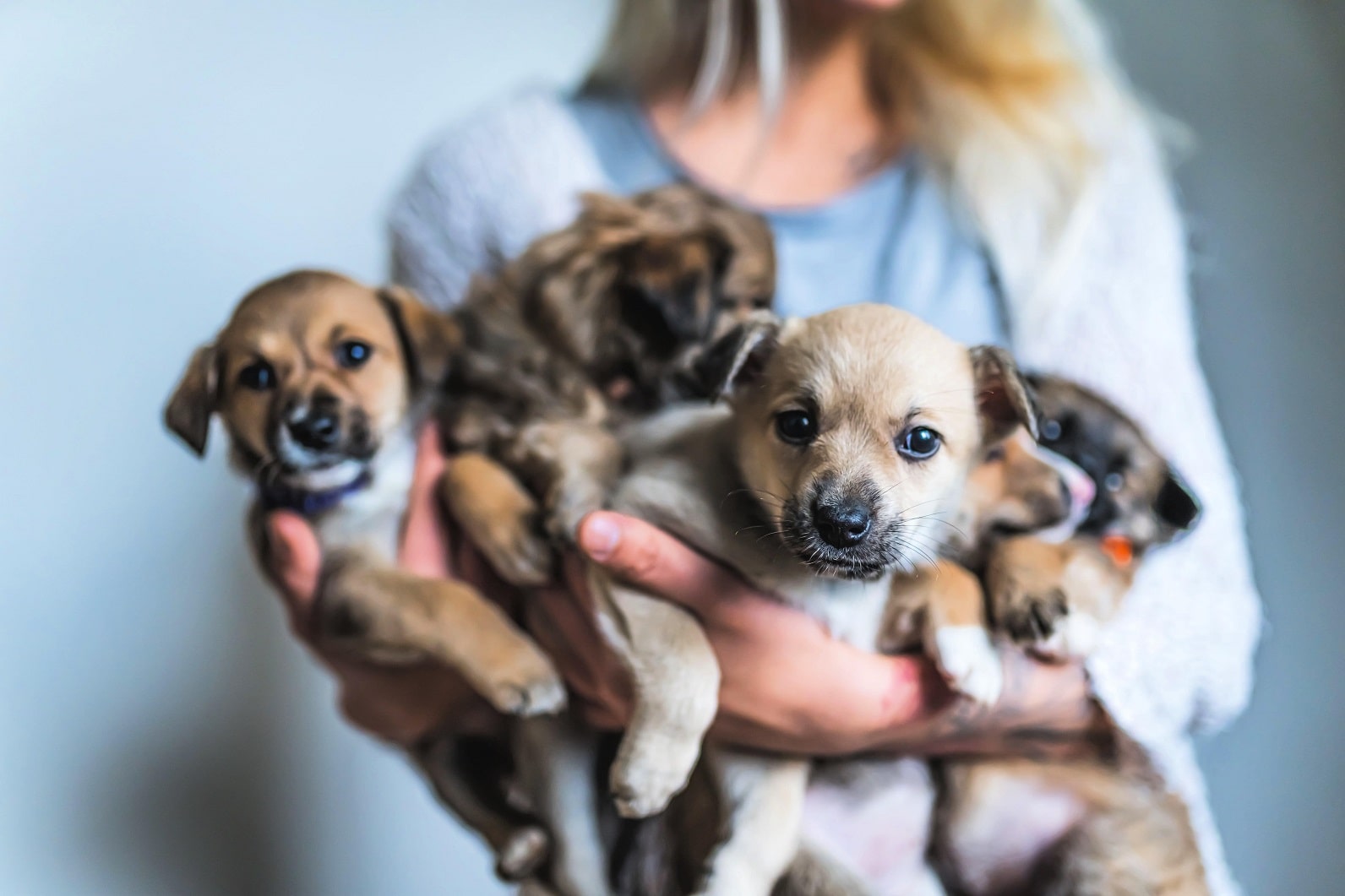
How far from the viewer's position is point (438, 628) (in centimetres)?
153

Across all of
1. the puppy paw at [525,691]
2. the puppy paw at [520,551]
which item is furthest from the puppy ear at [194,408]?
the puppy paw at [525,691]

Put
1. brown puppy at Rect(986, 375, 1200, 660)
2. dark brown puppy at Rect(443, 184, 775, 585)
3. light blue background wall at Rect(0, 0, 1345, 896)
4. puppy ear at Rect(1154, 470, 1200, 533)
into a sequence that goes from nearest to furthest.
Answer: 1. brown puppy at Rect(986, 375, 1200, 660)
2. puppy ear at Rect(1154, 470, 1200, 533)
3. dark brown puppy at Rect(443, 184, 775, 585)
4. light blue background wall at Rect(0, 0, 1345, 896)

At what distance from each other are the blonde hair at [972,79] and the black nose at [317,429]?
1.24m

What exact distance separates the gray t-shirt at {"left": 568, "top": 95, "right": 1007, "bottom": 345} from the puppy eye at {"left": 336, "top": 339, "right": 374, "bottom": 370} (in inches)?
32.9

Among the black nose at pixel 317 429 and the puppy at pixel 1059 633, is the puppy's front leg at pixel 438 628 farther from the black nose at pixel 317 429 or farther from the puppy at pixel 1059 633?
the puppy at pixel 1059 633

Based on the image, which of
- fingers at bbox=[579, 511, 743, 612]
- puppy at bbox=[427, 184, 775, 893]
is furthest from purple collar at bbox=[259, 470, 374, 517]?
A: fingers at bbox=[579, 511, 743, 612]

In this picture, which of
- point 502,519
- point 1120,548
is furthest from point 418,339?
point 1120,548

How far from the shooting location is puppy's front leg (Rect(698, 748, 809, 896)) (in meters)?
1.29

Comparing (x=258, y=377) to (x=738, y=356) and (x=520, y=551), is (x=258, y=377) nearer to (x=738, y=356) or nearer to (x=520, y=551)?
(x=520, y=551)

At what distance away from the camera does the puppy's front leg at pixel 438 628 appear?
145 cm

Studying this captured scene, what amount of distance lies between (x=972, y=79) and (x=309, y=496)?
1.69 m

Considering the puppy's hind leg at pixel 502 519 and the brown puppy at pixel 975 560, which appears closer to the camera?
the brown puppy at pixel 975 560

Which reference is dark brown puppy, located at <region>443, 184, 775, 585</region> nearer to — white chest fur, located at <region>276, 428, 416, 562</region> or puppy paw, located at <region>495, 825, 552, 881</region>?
white chest fur, located at <region>276, 428, 416, 562</region>

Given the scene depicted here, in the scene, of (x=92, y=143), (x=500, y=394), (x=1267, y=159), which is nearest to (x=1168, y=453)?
(x=1267, y=159)
